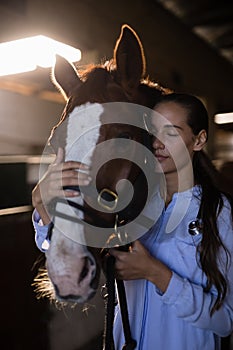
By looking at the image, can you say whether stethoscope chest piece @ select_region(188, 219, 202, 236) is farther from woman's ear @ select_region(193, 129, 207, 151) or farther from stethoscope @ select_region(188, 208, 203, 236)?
woman's ear @ select_region(193, 129, 207, 151)

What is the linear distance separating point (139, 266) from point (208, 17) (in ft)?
15.1

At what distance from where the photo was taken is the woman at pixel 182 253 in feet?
2.39

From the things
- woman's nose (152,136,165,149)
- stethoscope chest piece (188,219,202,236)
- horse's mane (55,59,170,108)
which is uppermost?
horse's mane (55,59,170,108)

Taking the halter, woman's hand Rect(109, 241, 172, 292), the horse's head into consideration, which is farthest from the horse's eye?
woman's hand Rect(109, 241, 172, 292)

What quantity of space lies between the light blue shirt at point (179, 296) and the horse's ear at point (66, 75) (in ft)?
1.11

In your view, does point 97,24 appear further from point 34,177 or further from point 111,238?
point 111,238

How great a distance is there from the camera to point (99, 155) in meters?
0.69

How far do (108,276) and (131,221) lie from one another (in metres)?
0.13

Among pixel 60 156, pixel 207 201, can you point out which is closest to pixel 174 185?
pixel 207 201

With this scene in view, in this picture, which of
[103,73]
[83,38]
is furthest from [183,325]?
[83,38]

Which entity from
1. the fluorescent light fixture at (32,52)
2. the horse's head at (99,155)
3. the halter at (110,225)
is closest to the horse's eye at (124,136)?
the horse's head at (99,155)

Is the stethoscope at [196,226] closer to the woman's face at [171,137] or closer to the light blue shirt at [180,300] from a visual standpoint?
the light blue shirt at [180,300]

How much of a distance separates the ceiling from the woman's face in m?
3.81

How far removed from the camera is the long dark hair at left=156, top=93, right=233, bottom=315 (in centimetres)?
75
